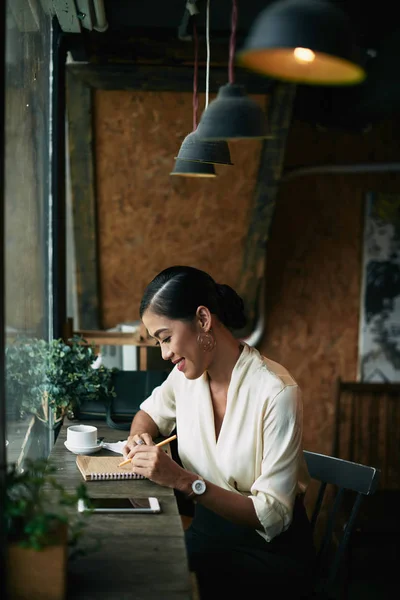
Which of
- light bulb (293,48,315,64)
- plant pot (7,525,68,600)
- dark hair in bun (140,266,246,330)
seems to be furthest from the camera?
dark hair in bun (140,266,246,330)

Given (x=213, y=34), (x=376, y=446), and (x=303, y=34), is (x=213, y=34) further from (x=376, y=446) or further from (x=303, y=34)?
(x=376, y=446)

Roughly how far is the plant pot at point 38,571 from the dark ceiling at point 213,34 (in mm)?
2656

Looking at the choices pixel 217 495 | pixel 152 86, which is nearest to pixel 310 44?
pixel 217 495

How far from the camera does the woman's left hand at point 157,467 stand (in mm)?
2059

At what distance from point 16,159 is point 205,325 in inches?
30.2

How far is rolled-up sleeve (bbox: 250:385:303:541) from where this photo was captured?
2025mm

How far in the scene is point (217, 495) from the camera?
2.03 m

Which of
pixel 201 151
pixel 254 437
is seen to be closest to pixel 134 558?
pixel 254 437

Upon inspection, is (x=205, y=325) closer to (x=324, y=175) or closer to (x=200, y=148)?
(x=200, y=148)

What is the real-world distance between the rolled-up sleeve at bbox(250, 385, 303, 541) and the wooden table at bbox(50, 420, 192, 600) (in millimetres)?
255

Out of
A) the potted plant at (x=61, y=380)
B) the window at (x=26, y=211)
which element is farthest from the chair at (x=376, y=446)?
the window at (x=26, y=211)

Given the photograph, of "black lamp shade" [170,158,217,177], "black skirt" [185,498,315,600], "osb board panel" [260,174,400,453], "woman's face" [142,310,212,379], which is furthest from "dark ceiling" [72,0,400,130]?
"black skirt" [185,498,315,600]

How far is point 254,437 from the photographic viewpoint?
86.5 inches

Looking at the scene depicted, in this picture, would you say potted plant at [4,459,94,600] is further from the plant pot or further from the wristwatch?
the wristwatch
